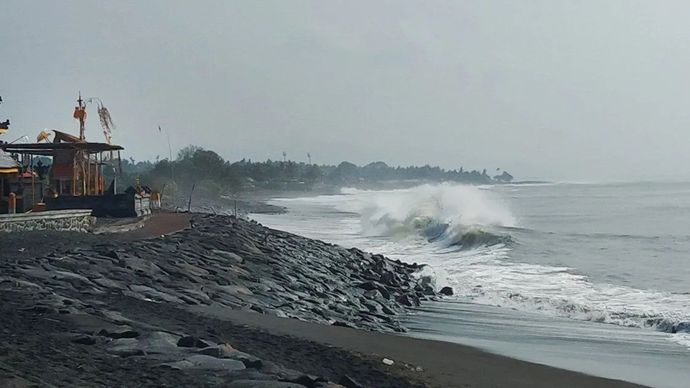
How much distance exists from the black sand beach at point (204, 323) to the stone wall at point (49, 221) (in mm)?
1273

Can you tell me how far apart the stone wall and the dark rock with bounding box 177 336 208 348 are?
42.6 ft

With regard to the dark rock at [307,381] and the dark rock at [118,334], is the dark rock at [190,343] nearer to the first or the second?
the dark rock at [118,334]

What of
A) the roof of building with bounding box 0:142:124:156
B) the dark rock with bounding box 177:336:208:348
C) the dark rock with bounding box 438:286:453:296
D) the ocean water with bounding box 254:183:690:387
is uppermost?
the roof of building with bounding box 0:142:124:156

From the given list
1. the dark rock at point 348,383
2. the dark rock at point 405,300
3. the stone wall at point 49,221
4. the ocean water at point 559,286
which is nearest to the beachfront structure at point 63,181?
the stone wall at point 49,221

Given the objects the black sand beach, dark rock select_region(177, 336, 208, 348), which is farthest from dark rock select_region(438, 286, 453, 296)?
dark rock select_region(177, 336, 208, 348)

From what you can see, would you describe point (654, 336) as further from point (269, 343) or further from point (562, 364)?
point (269, 343)

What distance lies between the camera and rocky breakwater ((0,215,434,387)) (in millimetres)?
8125

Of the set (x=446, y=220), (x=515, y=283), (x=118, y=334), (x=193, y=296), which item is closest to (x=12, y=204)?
(x=193, y=296)

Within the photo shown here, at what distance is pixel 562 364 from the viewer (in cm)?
1176

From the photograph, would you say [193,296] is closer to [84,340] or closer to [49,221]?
[84,340]

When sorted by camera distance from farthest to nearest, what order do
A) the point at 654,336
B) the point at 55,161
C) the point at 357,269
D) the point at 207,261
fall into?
the point at 55,161 < the point at 357,269 < the point at 207,261 < the point at 654,336

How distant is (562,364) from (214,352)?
5735 millimetres

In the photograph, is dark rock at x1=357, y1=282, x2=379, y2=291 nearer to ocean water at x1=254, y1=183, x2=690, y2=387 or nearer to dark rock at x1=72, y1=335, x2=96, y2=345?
ocean water at x1=254, y1=183, x2=690, y2=387

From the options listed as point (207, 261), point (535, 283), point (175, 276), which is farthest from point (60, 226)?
point (535, 283)
